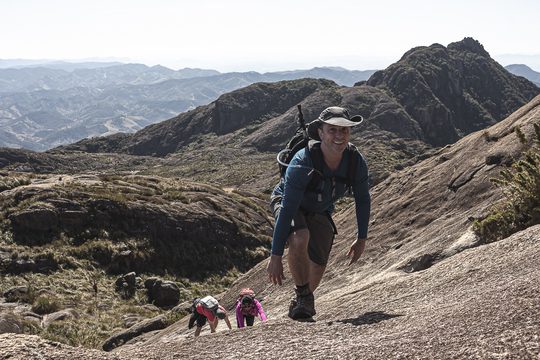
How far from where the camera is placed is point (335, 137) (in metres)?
7.46

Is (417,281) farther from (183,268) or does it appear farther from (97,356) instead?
(183,268)

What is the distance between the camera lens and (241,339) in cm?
712

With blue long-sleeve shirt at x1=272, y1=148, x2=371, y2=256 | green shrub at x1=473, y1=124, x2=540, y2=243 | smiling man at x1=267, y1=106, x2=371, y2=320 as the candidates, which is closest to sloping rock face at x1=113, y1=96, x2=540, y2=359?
green shrub at x1=473, y1=124, x2=540, y2=243

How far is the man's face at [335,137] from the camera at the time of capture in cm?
745

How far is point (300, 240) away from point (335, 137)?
1.69 meters

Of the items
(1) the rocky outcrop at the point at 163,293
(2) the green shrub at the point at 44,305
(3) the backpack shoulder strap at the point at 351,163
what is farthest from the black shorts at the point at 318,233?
(1) the rocky outcrop at the point at 163,293

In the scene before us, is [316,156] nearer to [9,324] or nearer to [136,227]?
[9,324]

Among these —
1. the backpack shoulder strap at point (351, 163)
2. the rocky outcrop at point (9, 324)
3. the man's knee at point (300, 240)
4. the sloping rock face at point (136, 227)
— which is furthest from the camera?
the sloping rock face at point (136, 227)

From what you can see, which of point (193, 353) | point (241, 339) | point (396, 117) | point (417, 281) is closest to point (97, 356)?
point (193, 353)

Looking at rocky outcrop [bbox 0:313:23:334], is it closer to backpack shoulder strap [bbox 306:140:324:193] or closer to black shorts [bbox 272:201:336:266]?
black shorts [bbox 272:201:336:266]

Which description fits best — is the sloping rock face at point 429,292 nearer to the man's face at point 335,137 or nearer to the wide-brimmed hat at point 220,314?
the wide-brimmed hat at point 220,314

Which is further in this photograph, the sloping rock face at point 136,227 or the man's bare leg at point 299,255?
the sloping rock face at point 136,227

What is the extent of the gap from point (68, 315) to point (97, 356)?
65.4ft

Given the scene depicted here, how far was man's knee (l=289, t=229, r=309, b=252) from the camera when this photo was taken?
7570 mm
